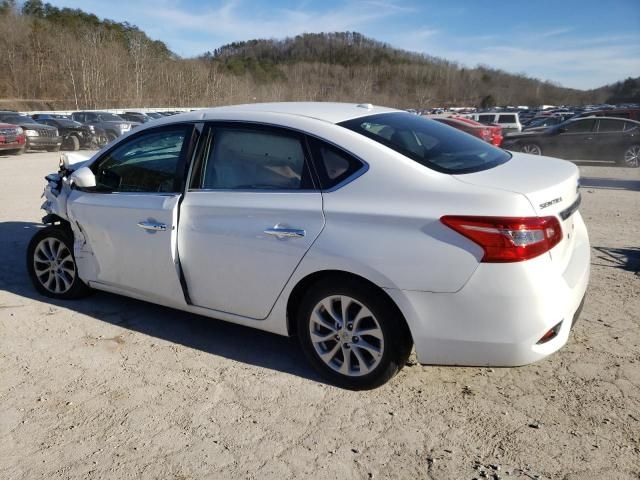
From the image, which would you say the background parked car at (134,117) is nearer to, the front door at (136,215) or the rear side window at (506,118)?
the rear side window at (506,118)

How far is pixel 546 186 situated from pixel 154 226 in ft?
8.07

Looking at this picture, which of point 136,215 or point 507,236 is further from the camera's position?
point 136,215

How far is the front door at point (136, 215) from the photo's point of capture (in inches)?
147

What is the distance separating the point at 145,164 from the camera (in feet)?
13.2

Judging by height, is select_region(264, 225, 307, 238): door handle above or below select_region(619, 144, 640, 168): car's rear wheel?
above

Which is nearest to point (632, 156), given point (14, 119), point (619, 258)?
point (619, 258)

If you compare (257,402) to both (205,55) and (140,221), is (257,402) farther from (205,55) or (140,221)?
(205,55)

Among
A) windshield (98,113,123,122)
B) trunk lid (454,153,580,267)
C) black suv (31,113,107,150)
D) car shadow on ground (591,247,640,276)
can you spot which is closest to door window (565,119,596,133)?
car shadow on ground (591,247,640,276)

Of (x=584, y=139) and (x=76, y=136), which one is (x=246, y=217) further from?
(x=76, y=136)

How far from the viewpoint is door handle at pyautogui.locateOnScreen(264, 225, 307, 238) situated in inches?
124

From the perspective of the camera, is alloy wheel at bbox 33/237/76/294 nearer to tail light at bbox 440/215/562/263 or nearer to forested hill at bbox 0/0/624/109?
tail light at bbox 440/215/562/263

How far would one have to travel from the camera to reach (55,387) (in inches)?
131

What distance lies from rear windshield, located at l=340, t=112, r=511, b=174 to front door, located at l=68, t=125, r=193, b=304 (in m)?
1.27

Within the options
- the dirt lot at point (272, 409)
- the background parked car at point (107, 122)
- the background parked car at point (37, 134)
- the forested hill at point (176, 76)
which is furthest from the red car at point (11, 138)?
the forested hill at point (176, 76)
